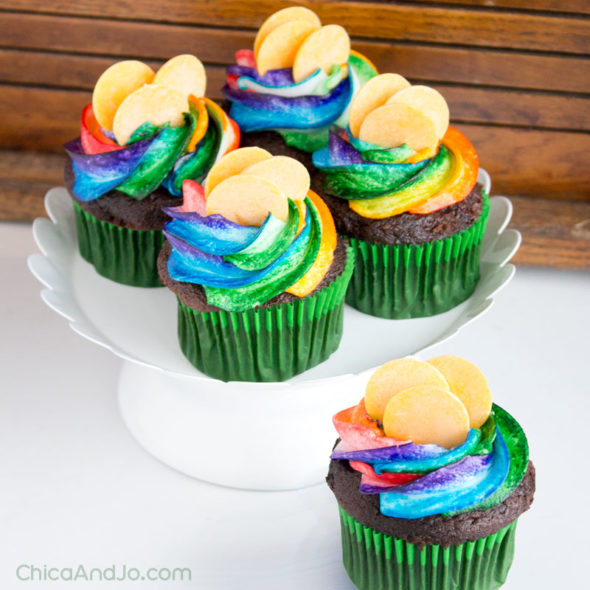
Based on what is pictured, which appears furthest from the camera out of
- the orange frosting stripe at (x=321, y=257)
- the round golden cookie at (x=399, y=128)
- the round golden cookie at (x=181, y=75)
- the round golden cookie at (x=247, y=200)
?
the round golden cookie at (x=181, y=75)

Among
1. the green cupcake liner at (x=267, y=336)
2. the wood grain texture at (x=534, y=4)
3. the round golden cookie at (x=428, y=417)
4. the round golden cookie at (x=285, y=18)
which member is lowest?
the green cupcake liner at (x=267, y=336)

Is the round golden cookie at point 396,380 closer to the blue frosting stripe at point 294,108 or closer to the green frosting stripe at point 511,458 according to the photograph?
the green frosting stripe at point 511,458

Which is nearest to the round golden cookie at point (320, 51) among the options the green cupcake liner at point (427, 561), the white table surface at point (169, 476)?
the white table surface at point (169, 476)

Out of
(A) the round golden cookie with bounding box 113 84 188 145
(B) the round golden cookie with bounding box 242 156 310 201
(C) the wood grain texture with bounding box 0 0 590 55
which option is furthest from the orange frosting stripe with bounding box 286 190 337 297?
(C) the wood grain texture with bounding box 0 0 590 55

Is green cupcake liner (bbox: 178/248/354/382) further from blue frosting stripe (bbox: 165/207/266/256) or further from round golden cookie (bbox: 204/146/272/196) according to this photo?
round golden cookie (bbox: 204/146/272/196)

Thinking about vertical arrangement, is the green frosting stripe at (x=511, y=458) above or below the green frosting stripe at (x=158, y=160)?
below

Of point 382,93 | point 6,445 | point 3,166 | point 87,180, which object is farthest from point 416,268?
point 3,166
